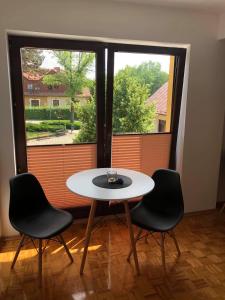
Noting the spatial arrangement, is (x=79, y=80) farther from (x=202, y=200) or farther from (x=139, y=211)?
(x=202, y=200)

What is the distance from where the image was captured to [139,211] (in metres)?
2.41

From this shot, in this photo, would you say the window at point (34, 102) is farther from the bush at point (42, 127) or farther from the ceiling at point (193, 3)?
the ceiling at point (193, 3)

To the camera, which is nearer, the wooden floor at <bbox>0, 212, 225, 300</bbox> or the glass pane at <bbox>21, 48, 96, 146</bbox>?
the wooden floor at <bbox>0, 212, 225, 300</bbox>

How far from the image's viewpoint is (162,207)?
8.03 ft

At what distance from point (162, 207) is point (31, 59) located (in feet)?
6.54

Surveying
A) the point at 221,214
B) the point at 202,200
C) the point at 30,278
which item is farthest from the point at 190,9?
the point at 30,278

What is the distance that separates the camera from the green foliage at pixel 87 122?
9.20ft

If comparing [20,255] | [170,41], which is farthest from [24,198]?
[170,41]

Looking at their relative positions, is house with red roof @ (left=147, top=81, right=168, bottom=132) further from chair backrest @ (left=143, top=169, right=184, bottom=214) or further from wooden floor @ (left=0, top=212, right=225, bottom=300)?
wooden floor @ (left=0, top=212, right=225, bottom=300)

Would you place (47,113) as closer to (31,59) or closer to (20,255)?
(31,59)

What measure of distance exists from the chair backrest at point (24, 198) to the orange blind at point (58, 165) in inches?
17.4

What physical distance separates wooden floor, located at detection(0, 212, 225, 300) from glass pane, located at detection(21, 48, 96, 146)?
1.15 meters

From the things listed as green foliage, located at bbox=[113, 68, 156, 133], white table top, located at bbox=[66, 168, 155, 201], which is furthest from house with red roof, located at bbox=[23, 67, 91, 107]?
white table top, located at bbox=[66, 168, 155, 201]

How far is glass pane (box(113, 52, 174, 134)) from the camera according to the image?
2.85m
